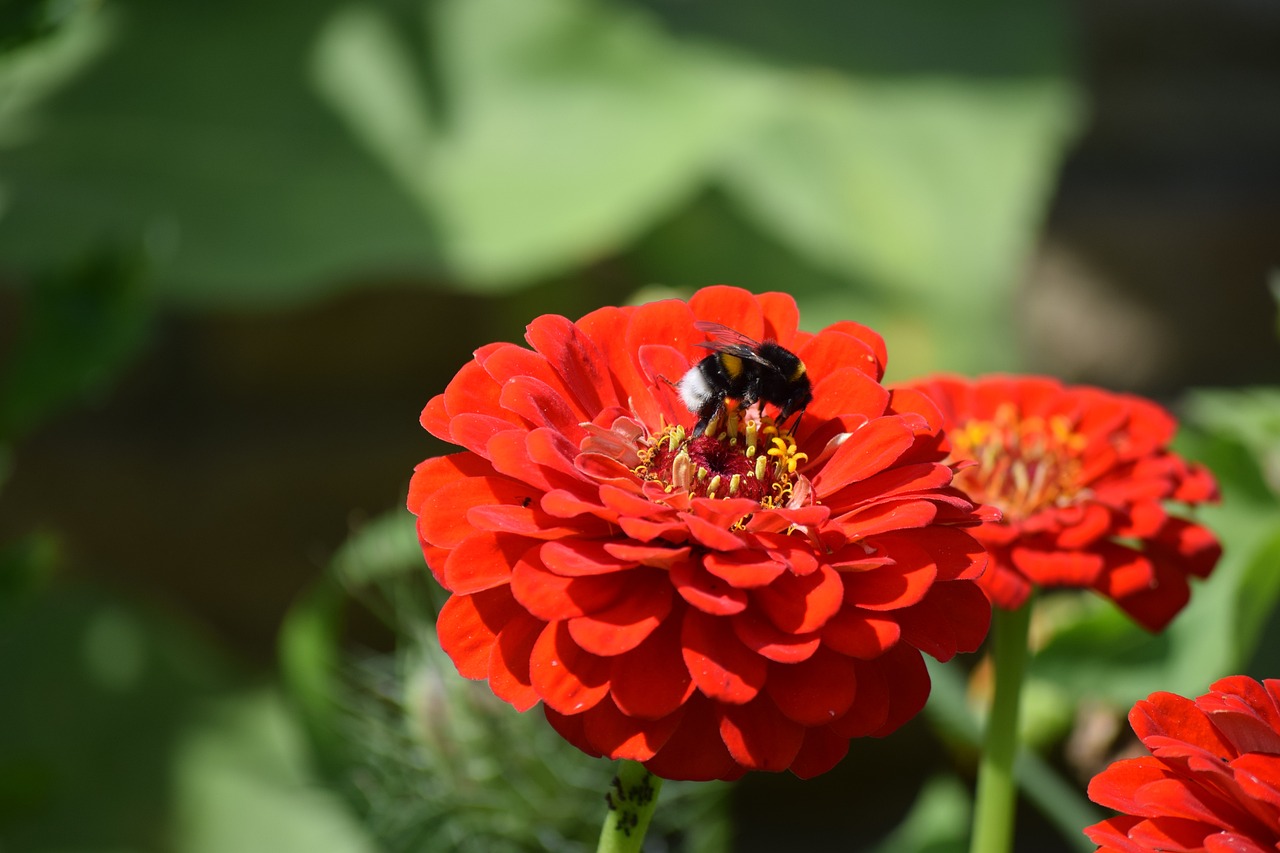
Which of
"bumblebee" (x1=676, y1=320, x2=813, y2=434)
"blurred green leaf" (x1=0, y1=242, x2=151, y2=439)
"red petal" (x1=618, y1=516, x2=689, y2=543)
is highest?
"blurred green leaf" (x1=0, y1=242, x2=151, y2=439)

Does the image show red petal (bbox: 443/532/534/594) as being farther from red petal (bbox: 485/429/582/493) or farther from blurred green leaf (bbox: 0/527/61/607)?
blurred green leaf (bbox: 0/527/61/607)

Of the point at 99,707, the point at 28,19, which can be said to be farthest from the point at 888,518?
the point at 99,707

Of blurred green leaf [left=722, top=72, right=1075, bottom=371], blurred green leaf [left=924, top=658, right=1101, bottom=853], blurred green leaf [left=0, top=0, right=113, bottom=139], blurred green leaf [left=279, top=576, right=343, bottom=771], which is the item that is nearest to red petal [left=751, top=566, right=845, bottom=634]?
blurred green leaf [left=924, top=658, right=1101, bottom=853]

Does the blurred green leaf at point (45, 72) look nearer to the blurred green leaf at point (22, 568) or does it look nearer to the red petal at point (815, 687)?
the blurred green leaf at point (22, 568)

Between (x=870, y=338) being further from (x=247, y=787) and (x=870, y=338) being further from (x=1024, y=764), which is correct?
(x=247, y=787)

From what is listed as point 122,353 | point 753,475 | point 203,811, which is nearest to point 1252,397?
point 753,475

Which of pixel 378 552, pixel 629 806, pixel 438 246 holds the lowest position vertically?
pixel 629 806
